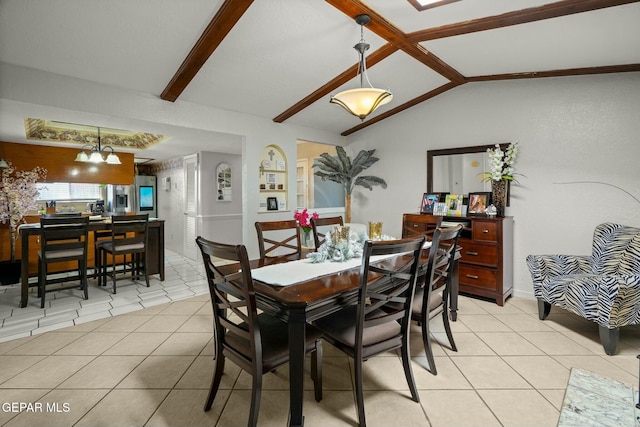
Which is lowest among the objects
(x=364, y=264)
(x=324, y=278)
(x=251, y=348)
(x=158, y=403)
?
(x=158, y=403)

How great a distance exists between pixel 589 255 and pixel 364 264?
336cm

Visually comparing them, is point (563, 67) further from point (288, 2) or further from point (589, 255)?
point (288, 2)

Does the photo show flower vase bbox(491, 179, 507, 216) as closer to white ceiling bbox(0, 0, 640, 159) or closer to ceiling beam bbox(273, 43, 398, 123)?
white ceiling bbox(0, 0, 640, 159)

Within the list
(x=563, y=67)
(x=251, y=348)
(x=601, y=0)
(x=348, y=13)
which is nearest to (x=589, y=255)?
(x=563, y=67)

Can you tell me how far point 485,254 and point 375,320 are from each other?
8.43 ft

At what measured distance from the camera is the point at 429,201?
174 inches

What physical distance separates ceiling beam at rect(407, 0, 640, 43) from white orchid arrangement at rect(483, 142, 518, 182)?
158cm

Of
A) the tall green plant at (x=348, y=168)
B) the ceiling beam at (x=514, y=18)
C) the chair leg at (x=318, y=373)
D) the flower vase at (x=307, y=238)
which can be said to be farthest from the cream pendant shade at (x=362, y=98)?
the tall green plant at (x=348, y=168)

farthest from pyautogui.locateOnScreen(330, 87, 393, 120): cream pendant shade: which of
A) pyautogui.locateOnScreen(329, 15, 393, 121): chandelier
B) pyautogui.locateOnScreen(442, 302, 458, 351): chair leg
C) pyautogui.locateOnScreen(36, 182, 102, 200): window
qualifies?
pyautogui.locateOnScreen(36, 182, 102, 200): window

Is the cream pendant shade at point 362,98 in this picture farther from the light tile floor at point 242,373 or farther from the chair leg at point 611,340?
the chair leg at point 611,340

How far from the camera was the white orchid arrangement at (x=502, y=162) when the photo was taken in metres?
3.76

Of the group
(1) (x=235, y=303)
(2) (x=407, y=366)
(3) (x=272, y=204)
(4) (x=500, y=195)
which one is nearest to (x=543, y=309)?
(4) (x=500, y=195)

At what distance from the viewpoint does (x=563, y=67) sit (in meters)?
3.28
